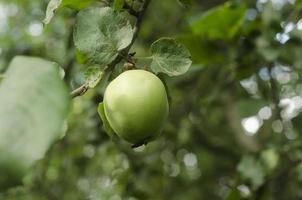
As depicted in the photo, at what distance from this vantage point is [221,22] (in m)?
2.21

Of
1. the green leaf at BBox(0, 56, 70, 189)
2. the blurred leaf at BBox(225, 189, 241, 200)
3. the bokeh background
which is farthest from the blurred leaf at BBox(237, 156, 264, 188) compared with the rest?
the green leaf at BBox(0, 56, 70, 189)

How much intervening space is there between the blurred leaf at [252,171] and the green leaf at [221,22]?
51 centimetres

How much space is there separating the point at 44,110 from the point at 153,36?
317 centimetres

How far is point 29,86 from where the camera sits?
0.85 meters

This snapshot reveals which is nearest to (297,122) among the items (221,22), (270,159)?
(270,159)

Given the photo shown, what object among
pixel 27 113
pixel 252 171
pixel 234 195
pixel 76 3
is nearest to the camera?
pixel 27 113

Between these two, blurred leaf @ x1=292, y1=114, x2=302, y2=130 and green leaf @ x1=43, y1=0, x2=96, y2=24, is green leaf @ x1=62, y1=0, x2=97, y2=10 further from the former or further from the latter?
blurred leaf @ x1=292, y1=114, x2=302, y2=130

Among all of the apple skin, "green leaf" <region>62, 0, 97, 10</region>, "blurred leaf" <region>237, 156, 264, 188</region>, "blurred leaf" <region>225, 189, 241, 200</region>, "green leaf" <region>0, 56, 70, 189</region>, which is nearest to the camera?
"green leaf" <region>0, 56, 70, 189</region>

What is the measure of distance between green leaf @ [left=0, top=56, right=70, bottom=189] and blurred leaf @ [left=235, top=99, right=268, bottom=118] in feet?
6.40

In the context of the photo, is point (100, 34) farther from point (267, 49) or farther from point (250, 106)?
point (250, 106)

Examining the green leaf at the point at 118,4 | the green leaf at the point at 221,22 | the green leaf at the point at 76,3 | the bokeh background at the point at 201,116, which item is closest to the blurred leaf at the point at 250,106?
the bokeh background at the point at 201,116

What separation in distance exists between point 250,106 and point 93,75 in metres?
1.65

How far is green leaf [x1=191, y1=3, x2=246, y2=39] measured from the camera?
216 cm

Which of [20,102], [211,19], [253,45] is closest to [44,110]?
[20,102]
